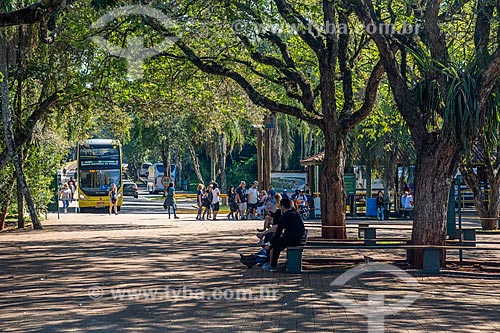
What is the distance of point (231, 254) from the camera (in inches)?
752

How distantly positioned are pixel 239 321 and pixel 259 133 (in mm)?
29612

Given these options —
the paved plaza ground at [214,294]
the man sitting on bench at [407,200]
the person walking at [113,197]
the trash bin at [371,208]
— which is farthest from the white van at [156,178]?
the paved plaza ground at [214,294]

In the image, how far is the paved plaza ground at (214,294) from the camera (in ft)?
33.3

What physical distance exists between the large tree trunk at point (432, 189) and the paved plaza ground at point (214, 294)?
34.3 inches

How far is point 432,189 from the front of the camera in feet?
49.8

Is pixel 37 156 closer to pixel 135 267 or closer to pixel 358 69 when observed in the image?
pixel 358 69

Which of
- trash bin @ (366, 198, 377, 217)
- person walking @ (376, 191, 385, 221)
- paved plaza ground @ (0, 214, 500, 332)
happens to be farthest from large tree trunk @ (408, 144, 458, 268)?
trash bin @ (366, 198, 377, 217)

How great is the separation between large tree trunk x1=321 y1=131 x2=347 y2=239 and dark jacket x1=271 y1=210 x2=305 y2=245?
5.31 meters

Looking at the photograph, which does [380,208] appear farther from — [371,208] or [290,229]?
[290,229]

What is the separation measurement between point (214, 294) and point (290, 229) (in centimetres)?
340

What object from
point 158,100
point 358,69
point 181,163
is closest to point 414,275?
point 358,69

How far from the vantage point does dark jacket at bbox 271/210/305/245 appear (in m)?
15.6

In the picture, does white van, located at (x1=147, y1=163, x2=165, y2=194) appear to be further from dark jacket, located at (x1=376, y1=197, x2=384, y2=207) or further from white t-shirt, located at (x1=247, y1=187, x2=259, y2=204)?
dark jacket, located at (x1=376, y1=197, x2=384, y2=207)

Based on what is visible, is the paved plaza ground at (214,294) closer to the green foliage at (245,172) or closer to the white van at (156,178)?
the green foliage at (245,172)
